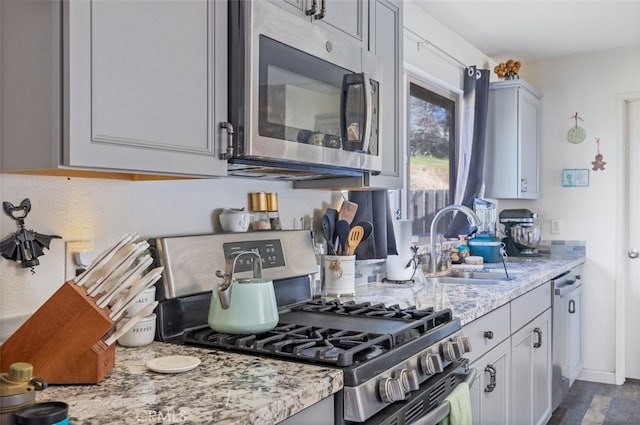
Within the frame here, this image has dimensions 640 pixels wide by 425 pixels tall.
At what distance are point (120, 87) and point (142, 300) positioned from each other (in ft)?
1.83

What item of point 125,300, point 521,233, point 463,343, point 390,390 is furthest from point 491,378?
point 521,233

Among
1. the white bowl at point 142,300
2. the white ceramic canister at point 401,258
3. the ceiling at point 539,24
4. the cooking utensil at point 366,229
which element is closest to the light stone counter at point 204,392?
the white bowl at point 142,300

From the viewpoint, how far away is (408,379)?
1.46 m

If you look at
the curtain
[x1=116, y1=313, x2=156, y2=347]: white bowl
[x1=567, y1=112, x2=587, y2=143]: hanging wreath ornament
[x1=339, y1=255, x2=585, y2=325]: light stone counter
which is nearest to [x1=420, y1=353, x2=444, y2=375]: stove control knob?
[x1=339, y1=255, x2=585, y2=325]: light stone counter

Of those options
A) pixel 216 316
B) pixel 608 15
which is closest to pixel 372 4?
pixel 216 316

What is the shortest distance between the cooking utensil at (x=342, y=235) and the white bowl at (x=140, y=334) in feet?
3.31

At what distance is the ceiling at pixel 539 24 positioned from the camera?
3.23m

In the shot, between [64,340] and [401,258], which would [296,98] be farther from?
[401,258]

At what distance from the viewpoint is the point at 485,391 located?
2221 mm

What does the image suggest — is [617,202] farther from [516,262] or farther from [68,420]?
[68,420]

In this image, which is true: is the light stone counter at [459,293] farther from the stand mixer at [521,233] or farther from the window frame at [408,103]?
the stand mixer at [521,233]

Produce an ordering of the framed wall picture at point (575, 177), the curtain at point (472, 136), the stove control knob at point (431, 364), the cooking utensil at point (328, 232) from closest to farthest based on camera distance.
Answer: the stove control knob at point (431, 364)
the cooking utensil at point (328, 232)
the curtain at point (472, 136)
the framed wall picture at point (575, 177)

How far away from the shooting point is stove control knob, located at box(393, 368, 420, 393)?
143 cm

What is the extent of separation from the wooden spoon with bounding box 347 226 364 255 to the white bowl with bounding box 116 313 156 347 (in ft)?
3.39
